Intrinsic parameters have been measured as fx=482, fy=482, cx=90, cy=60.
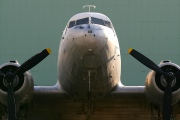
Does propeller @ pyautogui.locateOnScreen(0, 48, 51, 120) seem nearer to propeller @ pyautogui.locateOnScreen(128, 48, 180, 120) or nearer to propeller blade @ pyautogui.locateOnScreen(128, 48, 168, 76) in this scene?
propeller blade @ pyautogui.locateOnScreen(128, 48, 168, 76)

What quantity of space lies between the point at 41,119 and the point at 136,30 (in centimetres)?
1587

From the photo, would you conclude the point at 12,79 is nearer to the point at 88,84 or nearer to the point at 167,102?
the point at 88,84

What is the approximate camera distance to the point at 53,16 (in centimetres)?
3222

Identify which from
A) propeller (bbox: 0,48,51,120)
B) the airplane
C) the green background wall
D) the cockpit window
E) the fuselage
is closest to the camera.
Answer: the fuselage

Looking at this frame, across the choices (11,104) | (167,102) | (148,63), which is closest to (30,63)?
(11,104)

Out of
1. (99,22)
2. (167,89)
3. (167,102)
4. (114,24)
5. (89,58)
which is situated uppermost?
(99,22)

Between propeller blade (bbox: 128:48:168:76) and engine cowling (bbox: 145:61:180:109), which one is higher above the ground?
propeller blade (bbox: 128:48:168:76)

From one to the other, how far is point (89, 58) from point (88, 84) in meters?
1.44

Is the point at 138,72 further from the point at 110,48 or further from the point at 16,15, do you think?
the point at 110,48

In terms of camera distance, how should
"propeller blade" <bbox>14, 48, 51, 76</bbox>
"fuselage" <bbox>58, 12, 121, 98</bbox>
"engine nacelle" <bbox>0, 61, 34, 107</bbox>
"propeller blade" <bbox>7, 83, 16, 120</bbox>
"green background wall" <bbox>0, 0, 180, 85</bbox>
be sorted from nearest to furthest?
"fuselage" <bbox>58, 12, 121, 98</bbox>, "propeller blade" <bbox>7, 83, 16, 120</bbox>, "propeller blade" <bbox>14, 48, 51, 76</bbox>, "engine nacelle" <bbox>0, 61, 34, 107</bbox>, "green background wall" <bbox>0, 0, 180, 85</bbox>

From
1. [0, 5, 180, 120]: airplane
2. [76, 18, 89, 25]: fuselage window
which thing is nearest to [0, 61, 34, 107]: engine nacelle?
[0, 5, 180, 120]: airplane

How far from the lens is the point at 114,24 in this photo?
1266 inches

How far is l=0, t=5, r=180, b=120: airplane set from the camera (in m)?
13.3

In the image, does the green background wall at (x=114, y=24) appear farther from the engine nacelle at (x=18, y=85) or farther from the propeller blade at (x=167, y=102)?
the propeller blade at (x=167, y=102)
